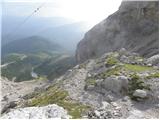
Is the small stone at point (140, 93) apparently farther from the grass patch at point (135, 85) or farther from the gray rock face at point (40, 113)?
the gray rock face at point (40, 113)

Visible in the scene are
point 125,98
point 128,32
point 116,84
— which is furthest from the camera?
point 128,32

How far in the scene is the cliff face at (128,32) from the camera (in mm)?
73000

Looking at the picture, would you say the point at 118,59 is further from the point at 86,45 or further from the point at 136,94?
the point at 86,45

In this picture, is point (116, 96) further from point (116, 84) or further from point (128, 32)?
point (128, 32)

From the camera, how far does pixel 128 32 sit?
8612 centimetres

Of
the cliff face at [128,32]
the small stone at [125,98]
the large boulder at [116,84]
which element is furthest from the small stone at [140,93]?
the cliff face at [128,32]

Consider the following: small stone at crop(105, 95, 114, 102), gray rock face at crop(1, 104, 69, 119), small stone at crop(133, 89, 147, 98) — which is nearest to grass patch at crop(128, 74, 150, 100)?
small stone at crop(133, 89, 147, 98)

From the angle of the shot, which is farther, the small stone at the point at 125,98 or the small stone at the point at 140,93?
the small stone at the point at 125,98

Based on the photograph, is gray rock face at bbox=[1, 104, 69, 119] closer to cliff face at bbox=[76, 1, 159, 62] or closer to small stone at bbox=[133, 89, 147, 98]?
small stone at bbox=[133, 89, 147, 98]

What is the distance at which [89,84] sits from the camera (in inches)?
1663

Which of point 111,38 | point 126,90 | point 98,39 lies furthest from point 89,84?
point 98,39

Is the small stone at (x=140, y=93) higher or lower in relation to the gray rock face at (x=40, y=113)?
higher

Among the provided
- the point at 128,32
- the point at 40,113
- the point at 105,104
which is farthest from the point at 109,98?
the point at 128,32

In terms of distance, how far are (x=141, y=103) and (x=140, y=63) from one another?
50.3 feet
